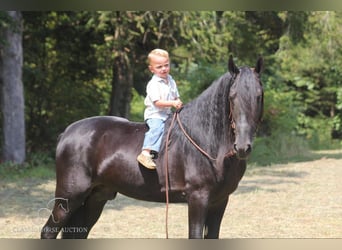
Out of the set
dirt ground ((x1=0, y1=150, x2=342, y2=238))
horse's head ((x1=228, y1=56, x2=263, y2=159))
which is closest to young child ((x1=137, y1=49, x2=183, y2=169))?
horse's head ((x1=228, y1=56, x2=263, y2=159))

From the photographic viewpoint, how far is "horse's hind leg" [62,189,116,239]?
4.25 meters

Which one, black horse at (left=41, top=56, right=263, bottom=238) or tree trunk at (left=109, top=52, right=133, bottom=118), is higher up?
black horse at (left=41, top=56, right=263, bottom=238)

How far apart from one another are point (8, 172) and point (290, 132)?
21.7 ft

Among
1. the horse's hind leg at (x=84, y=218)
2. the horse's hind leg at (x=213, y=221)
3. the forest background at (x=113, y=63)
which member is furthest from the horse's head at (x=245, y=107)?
the forest background at (x=113, y=63)

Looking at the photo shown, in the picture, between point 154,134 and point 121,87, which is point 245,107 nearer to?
point 154,134

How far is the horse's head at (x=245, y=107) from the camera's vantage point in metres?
3.45

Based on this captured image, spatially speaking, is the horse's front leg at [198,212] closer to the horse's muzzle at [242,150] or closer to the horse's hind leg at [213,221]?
the horse's hind leg at [213,221]

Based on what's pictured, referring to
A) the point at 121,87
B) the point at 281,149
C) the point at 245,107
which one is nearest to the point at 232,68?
the point at 245,107

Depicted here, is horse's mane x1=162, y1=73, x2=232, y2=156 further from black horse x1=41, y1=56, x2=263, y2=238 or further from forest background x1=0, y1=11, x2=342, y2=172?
forest background x1=0, y1=11, x2=342, y2=172

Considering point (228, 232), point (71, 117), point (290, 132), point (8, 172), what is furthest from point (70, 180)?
point (290, 132)

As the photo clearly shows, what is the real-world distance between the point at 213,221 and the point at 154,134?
0.69 m

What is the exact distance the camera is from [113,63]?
12547 mm

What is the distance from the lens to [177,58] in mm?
12984

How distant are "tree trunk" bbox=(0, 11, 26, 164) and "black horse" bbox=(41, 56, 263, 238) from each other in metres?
6.94
